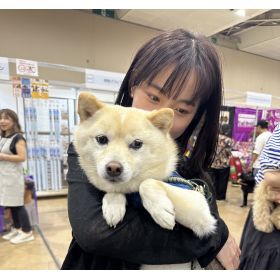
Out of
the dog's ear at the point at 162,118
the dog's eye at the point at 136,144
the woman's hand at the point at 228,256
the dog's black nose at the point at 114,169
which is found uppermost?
the dog's ear at the point at 162,118

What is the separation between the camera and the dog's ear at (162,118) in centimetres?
90

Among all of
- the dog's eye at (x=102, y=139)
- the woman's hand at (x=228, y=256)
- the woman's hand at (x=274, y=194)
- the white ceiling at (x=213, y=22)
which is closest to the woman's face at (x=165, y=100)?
the dog's eye at (x=102, y=139)

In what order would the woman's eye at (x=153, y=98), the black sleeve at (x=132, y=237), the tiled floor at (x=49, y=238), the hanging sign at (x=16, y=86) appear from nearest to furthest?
the black sleeve at (x=132, y=237) < the woman's eye at (x=153, y=98) < the tiled floor at (x=49, y=238) < the hanging sign at (x=16, y=86)

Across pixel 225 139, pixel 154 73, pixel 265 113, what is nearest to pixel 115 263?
pixel 154 73

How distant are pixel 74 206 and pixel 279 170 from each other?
1.25 meters

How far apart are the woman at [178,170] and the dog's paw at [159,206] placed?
3 centimetres

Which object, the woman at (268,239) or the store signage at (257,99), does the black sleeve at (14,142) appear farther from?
the store signage at (257,99)

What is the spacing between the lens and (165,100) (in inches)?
41.4

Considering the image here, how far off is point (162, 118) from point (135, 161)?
0.19 m

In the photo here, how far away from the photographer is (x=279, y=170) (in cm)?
149

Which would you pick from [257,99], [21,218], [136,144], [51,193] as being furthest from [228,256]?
[257,99]

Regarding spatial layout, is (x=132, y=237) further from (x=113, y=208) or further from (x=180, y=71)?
(x=180, y=71)

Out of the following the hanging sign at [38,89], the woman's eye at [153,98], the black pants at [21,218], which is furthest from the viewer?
the black pants at [21,218]

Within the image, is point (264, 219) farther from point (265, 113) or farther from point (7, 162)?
point (265, 113)
